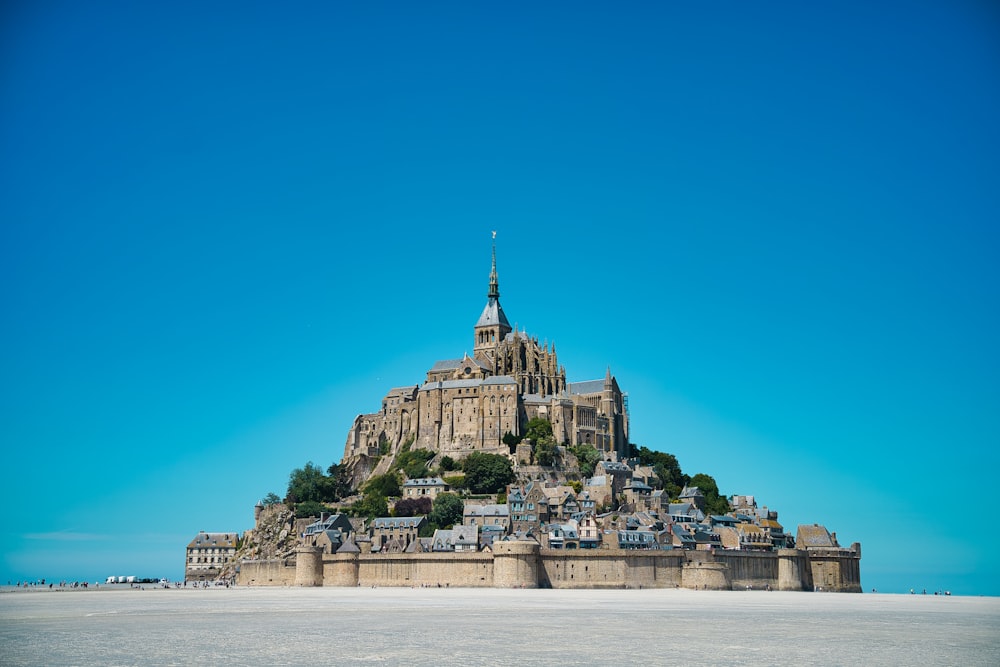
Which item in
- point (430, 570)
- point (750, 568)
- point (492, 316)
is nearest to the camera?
point (750, 568)

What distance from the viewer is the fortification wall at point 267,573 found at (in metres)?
86.6

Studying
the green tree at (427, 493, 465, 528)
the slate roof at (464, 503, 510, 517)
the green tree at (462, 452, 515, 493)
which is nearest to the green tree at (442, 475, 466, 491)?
the green tree at (462, 452, 515, 493)

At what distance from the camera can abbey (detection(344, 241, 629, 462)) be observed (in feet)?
365

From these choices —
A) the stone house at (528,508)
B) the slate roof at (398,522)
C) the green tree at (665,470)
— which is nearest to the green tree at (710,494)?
the green tree at (665,470)

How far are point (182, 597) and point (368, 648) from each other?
3780 centimetres

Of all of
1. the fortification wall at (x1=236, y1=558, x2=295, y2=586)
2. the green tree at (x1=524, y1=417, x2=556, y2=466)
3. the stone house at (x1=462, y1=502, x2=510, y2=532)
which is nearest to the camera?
the stone house at (x1=462, y1=502, x2=510, y2=532)

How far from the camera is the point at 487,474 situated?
329 ft

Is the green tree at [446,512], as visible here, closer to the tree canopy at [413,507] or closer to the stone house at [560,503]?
the tree canopy at [413,507]

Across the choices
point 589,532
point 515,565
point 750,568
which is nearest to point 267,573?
point 515,565

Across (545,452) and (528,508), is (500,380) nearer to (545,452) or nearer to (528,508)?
(545,452)

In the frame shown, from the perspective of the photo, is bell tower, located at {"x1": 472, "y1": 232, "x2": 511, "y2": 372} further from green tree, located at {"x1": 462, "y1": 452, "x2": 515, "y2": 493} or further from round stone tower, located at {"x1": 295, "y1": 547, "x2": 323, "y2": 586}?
round stone tower, located at {"x1": 295, "y1": 547, "x2": 323, "y2": 586}

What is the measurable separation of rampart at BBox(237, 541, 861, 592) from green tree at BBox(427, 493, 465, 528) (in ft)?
33.0

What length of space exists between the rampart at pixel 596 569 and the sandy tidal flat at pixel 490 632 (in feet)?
47.6

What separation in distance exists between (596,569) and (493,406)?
3892 cm
